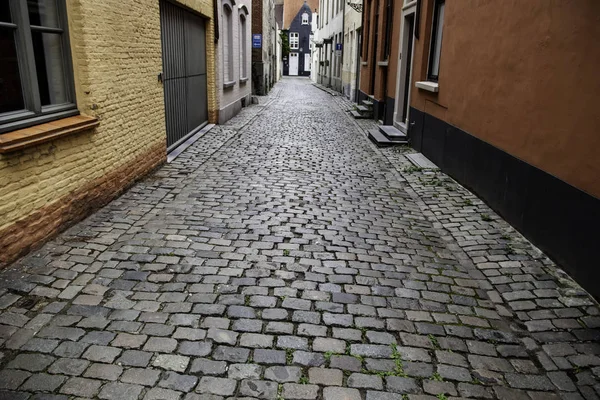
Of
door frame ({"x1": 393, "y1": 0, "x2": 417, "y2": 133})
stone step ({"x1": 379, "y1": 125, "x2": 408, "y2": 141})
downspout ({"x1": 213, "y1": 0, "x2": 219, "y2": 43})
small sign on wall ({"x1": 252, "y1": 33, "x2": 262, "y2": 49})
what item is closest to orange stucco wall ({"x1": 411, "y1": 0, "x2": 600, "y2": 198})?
stone step ({"x1": 379, "y1": 125, "x2": 408, "y2": 141})

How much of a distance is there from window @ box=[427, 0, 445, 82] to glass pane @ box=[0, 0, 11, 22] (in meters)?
7.20

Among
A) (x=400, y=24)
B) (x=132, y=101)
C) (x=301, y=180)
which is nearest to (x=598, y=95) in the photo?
(x=301, y=180)

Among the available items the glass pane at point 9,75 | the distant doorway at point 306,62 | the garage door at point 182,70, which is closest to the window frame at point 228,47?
the garage door at point 182,70

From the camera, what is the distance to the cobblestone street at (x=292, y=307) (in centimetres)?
291

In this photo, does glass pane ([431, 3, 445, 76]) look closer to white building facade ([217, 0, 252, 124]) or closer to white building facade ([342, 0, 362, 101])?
white building facade ([217, 0, 252, 124])

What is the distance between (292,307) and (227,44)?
12.7 m

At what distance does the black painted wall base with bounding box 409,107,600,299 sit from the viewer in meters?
3.97

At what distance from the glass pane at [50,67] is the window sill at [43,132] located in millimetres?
275

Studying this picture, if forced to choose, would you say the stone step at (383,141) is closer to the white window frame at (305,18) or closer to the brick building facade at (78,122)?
the brick building facade at (78,122)

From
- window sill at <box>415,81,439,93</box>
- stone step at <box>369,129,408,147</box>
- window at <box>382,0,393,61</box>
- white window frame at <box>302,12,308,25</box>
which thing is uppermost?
white window frame at <box>302,12,308,25</box>

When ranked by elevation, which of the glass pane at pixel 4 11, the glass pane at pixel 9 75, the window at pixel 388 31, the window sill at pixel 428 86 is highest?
the window at pixel 388 31

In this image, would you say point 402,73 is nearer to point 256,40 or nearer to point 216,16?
point 216,16

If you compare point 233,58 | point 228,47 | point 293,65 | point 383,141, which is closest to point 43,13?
point 383,141

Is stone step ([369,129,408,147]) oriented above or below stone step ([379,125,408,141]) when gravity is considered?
below
